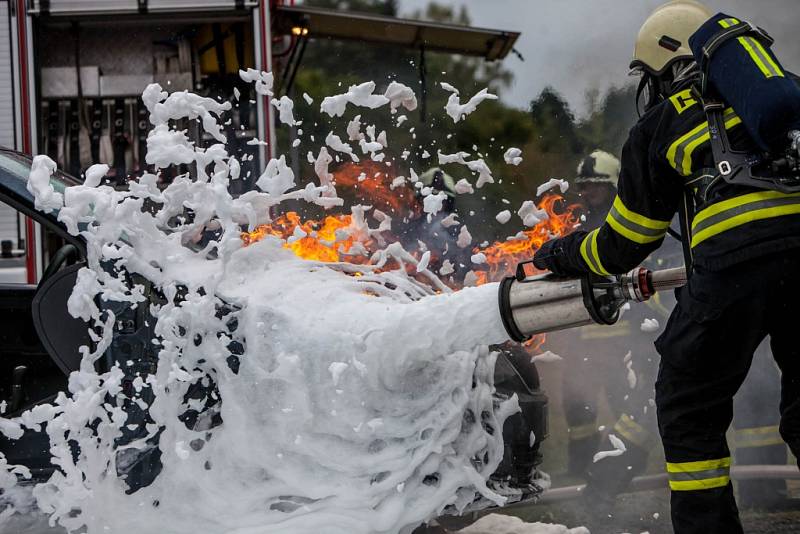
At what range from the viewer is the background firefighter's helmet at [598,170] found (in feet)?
20.1

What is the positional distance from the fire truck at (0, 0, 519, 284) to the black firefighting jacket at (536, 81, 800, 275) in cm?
455

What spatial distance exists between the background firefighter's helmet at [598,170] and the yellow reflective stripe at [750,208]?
332 centimetres

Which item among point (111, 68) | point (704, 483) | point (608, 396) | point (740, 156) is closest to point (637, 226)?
point (740, 156)

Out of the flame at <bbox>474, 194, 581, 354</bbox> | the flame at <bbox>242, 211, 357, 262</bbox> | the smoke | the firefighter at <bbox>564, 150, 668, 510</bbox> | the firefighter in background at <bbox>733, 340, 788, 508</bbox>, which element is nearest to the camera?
the flame at <bbox>242, 211, 357, 262</bbox>

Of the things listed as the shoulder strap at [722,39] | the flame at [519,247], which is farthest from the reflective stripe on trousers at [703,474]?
the flame at [519,247]

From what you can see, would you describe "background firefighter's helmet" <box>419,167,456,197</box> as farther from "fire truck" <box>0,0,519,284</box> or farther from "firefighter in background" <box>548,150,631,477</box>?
"fire truck" <box>0,0,519,284</box>

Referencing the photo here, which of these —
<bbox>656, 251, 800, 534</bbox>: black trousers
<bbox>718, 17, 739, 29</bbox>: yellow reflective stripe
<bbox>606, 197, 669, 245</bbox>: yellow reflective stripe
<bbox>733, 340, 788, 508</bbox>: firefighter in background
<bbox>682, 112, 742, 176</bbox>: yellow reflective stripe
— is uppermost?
<bbox>718, 17, 739, 29</bbox>: yellow reflective stripe

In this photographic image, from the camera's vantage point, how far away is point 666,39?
3.29m

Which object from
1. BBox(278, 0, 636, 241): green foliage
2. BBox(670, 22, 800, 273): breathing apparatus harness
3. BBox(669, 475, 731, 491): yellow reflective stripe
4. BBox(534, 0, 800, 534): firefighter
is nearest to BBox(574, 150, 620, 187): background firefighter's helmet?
BBox(278, 0, 636, 241): green foliage

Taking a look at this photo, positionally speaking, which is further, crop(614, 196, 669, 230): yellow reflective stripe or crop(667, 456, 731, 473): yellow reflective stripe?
crop(614, 196, 669, 230): yellow reflective stripe

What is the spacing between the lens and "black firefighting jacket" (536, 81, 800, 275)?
9.02ft

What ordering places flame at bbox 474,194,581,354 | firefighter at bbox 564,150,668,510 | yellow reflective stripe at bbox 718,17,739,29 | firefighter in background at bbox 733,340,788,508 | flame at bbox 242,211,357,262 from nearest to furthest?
1. yellow reflective stripe at bbox 718,17,739,29
2. flame at bbox 242,211,357,262
3. flame at bbox 474,194,581,354
4. firefighter at bbox 564,150,668,510
5. firefighter in background at bbox 733,340,788,508

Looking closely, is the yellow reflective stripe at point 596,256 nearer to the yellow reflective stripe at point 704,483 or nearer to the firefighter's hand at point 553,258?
the firefighter's hand at point 553,258

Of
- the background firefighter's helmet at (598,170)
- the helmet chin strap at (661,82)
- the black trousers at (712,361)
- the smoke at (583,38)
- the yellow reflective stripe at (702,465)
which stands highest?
the smoke at (583,38)
